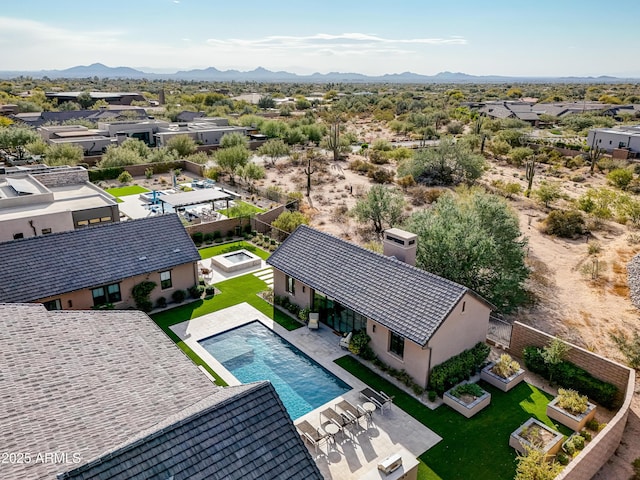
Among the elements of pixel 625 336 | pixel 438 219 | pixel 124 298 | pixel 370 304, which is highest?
pixel 438 219

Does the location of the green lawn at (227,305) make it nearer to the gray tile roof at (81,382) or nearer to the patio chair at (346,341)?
the patio chair at (346,341)

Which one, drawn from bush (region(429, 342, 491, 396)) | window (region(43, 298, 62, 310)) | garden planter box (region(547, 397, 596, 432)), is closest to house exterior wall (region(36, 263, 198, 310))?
window (region(43, 298, 62, 310))

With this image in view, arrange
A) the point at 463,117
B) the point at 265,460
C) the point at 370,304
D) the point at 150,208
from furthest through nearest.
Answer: the point at 463,117 → the point at 150,208 → the point at 370,304 → the point at 265,460

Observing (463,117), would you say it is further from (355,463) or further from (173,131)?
(355,463)

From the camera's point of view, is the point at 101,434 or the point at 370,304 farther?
the point at 370,304

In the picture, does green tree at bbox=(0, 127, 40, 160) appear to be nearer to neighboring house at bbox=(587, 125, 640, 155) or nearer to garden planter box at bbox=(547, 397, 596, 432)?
garden planter box at bbox=(547, 397, 596, 432)

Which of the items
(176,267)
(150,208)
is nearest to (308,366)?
(176,267)

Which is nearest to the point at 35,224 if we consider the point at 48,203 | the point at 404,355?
the point at 48,203
